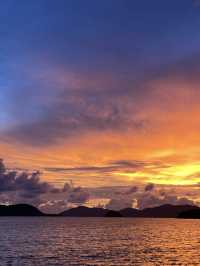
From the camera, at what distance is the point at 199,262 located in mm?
79562

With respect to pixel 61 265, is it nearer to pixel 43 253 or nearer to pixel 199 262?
pixel 43 253

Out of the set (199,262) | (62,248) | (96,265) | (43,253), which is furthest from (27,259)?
(199,262)

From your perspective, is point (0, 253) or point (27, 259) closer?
point (27, 259)

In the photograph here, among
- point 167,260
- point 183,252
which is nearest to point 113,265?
point 167,260

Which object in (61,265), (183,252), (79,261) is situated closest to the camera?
(61,265)

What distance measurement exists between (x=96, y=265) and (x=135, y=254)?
20621mm

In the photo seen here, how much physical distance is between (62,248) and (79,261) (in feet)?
80.8

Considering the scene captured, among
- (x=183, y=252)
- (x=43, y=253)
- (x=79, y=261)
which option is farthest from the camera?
(x=183, y=252)

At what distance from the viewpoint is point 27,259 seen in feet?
265

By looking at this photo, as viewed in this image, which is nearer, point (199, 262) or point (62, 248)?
point (199, 262)

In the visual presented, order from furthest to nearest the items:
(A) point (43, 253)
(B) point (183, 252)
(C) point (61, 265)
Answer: (B) point (183, 252) → (A) point (43, 253) → (C) point (61, 265)

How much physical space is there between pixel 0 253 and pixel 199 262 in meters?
43.5

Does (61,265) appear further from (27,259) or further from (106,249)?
(106,249)

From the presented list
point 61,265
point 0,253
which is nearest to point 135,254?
point 61,265
